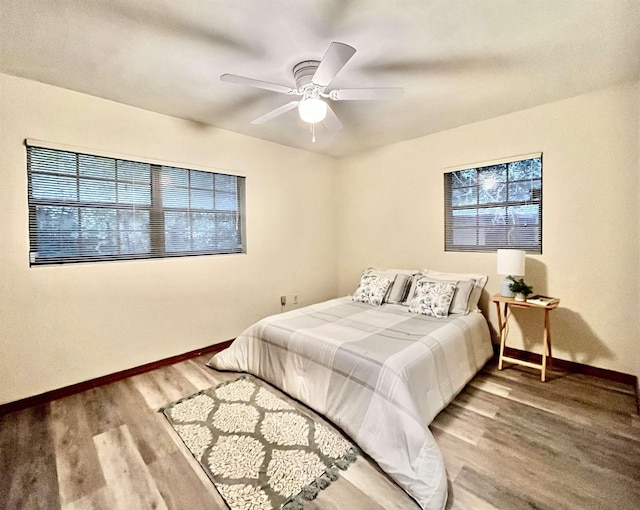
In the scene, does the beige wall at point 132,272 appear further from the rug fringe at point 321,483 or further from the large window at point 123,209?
the rug fringe at point 321,483

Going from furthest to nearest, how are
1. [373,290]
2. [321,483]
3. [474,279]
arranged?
[373,290]
[474,279]
[321,483]

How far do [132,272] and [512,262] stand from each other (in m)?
3.55

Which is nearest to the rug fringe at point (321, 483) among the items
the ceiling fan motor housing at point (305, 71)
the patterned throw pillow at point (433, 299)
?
A: the patterned throw pillow at point (433, 299)

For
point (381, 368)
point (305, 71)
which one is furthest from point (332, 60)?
point (381, 368)

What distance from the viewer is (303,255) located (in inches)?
168

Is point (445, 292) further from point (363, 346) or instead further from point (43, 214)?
point (43, 214)

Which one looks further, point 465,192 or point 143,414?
point 465,192

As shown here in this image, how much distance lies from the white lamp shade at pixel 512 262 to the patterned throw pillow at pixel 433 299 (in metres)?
0.47

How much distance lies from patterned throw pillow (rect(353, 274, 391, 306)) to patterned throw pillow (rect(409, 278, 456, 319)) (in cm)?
35

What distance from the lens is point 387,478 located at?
158cm

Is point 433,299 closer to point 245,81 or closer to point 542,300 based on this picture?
point 542,300

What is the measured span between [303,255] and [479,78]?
Answer: 2.82 m

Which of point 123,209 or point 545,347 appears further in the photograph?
point 123,209

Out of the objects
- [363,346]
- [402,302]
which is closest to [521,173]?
[402,302]
